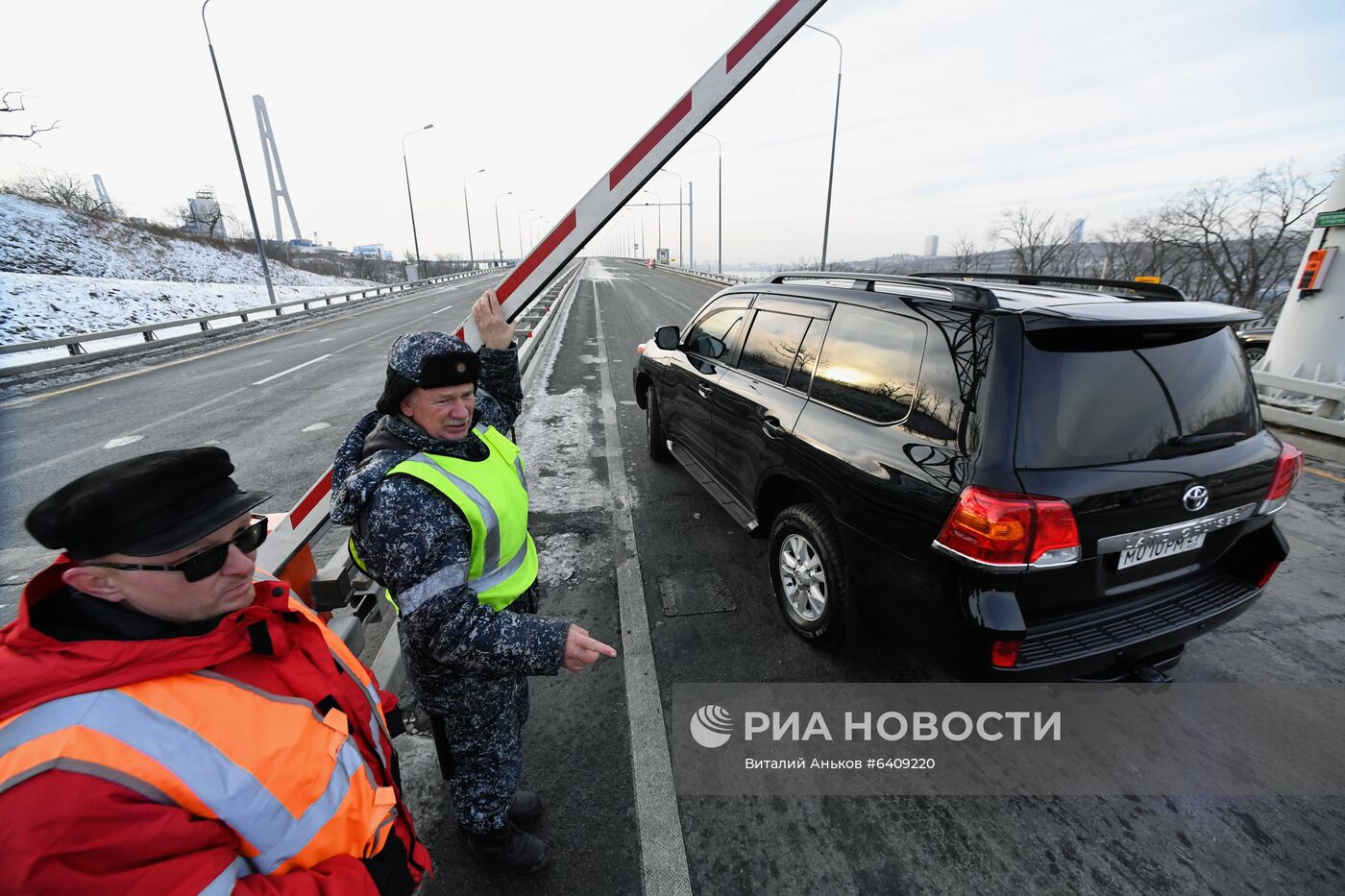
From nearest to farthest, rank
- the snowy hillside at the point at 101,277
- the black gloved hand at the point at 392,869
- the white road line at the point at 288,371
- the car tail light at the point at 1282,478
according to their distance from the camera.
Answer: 1. the black gloved hand at the point at 392,869
2. the car tail light at the point at 1282,478
3. the white road line at the point at 288,371
4. the snowy hillside at the point at 101,277

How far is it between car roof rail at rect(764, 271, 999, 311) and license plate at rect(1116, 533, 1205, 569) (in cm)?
110

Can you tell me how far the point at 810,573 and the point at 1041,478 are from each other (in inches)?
51.5

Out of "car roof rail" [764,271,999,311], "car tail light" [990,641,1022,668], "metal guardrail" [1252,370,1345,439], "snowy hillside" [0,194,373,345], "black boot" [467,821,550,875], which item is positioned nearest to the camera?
"black boot" [467,821,550,875]

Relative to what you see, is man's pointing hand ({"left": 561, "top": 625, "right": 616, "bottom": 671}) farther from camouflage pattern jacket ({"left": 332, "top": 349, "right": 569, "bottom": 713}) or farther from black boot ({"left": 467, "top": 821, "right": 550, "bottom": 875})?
black boot ({"left": 467, "top": 821, "right": 550, "bottom": 875})

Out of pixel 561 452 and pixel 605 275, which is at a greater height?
pixel 605 275

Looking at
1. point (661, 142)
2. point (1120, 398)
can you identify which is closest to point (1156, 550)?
point (1120, 398)

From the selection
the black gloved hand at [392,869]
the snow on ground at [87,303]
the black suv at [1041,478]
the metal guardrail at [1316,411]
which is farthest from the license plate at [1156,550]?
the snow on ground at [87,303]

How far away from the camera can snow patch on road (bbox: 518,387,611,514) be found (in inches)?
193

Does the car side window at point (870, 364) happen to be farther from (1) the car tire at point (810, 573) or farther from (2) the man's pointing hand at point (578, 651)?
(2) the man's pointing hand at point (578, 651)

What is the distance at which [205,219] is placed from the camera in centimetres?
3984

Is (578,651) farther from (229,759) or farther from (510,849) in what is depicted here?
(510,849)

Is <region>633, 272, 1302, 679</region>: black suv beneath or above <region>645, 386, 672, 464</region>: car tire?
above

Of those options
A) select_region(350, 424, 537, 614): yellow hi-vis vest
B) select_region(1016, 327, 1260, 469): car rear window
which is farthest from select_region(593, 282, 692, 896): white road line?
select_region(1016, 327, 1260, 469): car rear window

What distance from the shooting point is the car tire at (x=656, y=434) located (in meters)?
5.55
